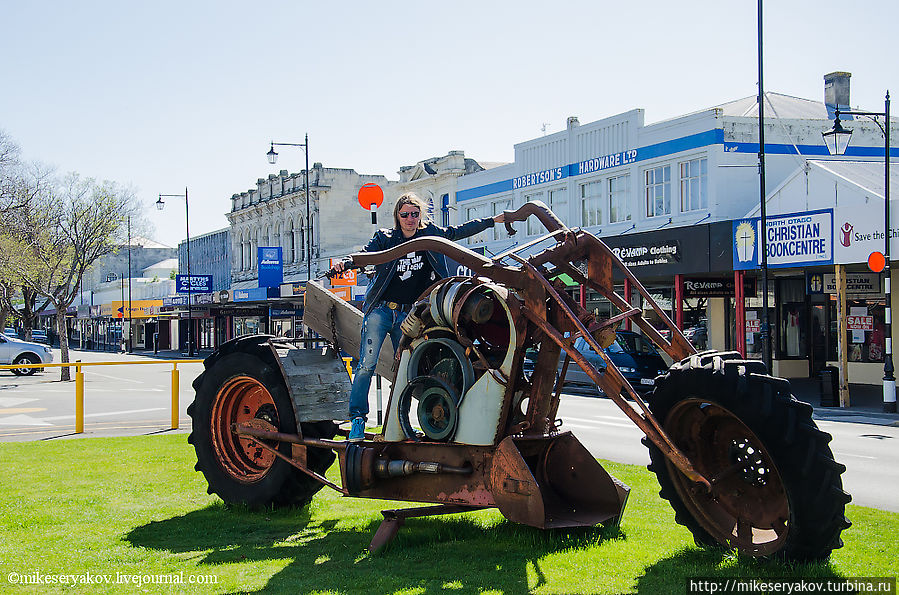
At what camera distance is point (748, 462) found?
557 centimetres

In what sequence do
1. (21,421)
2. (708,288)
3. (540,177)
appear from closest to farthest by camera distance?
1. (21,421)
2. (708,288)
3. (540,177)

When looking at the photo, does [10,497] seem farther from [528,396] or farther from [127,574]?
[528,396]

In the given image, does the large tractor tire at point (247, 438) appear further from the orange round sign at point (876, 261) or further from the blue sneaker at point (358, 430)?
the orange round sign at point (876, 261)

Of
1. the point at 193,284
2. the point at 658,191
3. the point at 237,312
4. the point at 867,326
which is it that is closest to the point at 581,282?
the point at 867,326

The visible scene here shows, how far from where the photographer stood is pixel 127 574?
235 inches

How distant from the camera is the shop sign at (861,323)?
27422 mm

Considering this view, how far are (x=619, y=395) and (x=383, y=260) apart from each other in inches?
87.9

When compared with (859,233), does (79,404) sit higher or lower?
lower

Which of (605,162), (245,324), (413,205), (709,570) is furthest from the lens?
(245,324)

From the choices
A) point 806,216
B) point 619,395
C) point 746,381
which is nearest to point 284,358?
point 619,395

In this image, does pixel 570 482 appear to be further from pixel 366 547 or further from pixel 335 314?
pixel 335 314

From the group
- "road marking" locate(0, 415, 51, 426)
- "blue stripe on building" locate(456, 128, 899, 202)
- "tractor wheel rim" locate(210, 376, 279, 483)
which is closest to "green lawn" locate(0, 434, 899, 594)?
"tractor wheel rim" locate(210, 376, 279, 483)

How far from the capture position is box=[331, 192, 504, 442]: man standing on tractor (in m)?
7.46

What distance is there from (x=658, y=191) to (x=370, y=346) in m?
29.0
